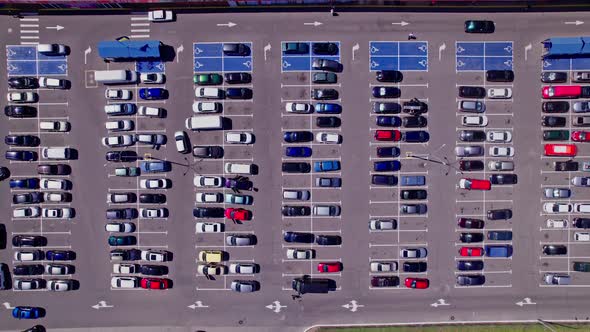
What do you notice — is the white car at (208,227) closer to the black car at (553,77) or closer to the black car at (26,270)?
the black car at (26,270)

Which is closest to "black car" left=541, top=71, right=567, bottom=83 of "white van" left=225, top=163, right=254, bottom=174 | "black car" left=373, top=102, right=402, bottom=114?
"black car" left=373, top=102, right=402, bottom=114

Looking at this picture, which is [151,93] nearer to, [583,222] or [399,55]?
[399,55]

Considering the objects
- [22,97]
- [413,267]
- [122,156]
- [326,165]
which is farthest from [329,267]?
[22,97]

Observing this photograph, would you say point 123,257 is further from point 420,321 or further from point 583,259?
point 583,259

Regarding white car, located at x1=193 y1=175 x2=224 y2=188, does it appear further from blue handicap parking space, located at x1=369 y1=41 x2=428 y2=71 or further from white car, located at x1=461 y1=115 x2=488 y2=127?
white car, located at x1=461 y1=115 x2=488 y2=127

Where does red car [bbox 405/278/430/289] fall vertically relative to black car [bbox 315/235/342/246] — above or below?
below

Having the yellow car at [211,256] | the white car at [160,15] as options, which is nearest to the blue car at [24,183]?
the yellow car at [211,256]
